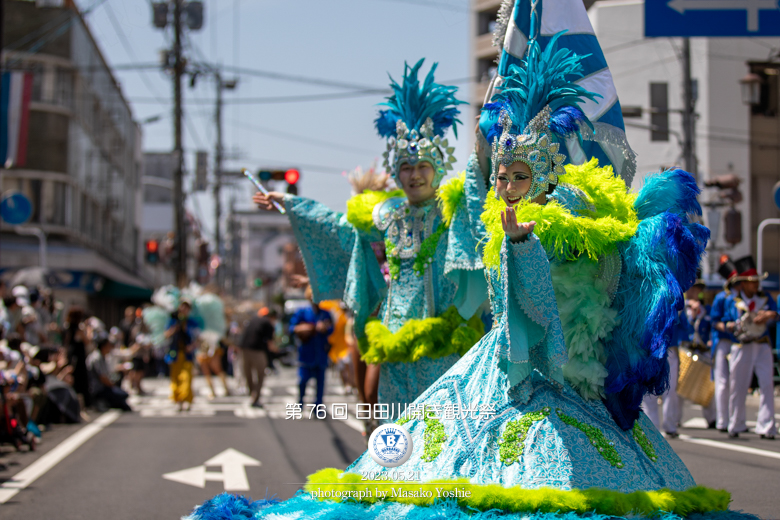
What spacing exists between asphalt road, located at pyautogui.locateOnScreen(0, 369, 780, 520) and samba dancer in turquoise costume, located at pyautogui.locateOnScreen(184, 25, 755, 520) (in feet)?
3.27

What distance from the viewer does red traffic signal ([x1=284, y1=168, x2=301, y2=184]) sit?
11.1 m

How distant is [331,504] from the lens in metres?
3.66

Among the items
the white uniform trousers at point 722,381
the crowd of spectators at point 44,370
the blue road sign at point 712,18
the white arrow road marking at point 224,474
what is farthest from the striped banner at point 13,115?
the white uniform trousers at point 722,381

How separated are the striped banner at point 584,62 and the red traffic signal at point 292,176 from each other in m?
6.38

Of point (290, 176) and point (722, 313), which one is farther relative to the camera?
point (290, 176)

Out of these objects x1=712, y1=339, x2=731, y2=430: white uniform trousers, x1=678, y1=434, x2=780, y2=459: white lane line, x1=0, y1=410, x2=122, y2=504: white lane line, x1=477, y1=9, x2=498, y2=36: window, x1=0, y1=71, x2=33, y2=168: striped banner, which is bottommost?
x1=0, y1=410, x2=122, y2=504: white lane line

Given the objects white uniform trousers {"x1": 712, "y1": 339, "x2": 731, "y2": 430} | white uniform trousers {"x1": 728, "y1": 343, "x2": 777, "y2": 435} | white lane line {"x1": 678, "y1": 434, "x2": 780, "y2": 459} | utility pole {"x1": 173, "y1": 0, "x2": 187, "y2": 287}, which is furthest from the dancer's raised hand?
utility pole {"x1": 173, "y1": 0, "x2": 187, "y2": 287}

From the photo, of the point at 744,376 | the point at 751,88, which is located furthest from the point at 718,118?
the point at 744,376

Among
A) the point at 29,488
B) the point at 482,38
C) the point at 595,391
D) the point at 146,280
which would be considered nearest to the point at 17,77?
the point at 29,488

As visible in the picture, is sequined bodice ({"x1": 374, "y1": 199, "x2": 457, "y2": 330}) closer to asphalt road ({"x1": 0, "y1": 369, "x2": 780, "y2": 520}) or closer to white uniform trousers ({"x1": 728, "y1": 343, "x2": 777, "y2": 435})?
asphalt road ({"x1": 0, "y1": 369, "x2": 780, "y2": 520})

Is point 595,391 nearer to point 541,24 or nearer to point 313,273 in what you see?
point 541,24

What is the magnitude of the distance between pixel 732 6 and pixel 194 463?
6.36 meters

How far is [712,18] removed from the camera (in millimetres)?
7793

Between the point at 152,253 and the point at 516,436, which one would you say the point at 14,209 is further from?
the point at 516,436
